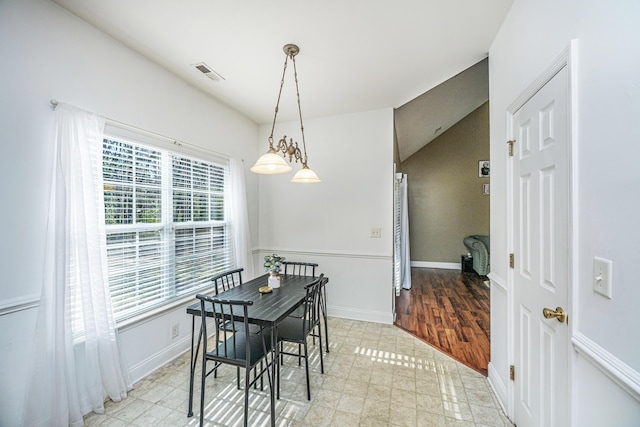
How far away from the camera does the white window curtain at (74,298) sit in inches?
61.6

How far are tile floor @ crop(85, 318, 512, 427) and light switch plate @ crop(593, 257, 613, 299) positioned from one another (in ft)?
4.47

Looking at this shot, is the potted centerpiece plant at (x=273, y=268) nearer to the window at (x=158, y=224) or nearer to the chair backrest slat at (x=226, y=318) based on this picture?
the chair backrest slat at (x=226, y=318)

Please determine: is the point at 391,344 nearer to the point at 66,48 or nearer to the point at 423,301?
the point at 423,301

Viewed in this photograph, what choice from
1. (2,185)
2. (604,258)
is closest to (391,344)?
(604,258)

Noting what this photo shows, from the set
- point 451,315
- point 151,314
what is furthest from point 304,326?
point 451,315

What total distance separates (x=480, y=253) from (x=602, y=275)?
546 centimetres

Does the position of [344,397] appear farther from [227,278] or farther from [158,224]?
[158,224]

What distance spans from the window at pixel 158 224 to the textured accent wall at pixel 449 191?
17.2ft

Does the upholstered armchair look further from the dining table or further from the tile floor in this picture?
the dining table

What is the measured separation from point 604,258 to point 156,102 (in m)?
3.09

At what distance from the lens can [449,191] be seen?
6.61 meters

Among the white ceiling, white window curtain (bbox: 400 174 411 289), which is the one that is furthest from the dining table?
white window curtain (bbox: 400 174 411 289)

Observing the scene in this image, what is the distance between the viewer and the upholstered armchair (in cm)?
564

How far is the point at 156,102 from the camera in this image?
236 cm
